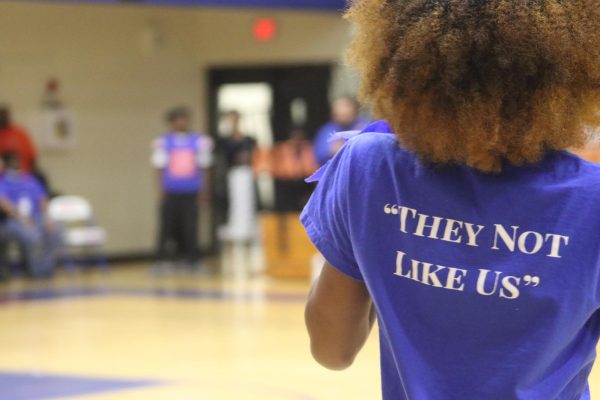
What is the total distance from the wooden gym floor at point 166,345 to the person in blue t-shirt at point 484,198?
3603mm

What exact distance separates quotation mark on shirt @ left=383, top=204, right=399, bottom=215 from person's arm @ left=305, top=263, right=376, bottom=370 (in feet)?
0.34

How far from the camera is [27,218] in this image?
11.1 m

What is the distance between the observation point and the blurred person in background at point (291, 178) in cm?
1085

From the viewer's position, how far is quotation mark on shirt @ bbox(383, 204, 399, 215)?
4.08ft

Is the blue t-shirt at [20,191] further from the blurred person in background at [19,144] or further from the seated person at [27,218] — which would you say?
the blurred person in background at [19,144]

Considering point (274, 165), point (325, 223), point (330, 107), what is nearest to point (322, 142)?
point (274, 165)

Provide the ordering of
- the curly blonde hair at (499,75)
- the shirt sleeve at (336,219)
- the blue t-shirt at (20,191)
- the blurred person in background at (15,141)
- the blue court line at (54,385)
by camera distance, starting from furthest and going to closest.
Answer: the blurred person in background at (15,141) < the blue t-shirt at (20,191) < the blue court line at (54,385) < the shirt sleeve at (336,219) < the curly blonde hair at (499,75)

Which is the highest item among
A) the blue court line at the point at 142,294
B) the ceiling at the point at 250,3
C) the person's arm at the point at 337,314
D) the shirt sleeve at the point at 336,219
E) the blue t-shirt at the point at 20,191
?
the ceiling at the point at 250,3

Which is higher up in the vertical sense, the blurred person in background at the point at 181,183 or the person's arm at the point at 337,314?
the person's arm at the point at 337,314

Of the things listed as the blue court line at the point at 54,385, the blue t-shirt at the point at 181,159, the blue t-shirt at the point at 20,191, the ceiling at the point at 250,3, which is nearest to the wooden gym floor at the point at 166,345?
the blue court line at the point at 54,385

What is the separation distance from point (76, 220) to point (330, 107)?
3455 millimetres

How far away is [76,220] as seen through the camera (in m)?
12.7

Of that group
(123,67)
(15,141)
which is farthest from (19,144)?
(123,67)

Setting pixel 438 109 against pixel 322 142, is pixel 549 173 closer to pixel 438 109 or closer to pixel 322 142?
pixel 438 109
